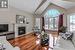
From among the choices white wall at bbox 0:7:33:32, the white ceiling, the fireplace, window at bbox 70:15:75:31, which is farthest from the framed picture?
window at bbox 70:15:75:31

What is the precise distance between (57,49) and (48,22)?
38.1 feet

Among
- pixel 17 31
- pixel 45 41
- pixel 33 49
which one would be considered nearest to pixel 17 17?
pixel 17 31

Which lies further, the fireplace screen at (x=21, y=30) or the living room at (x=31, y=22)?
the fireplace screen at (x=21, y=30)

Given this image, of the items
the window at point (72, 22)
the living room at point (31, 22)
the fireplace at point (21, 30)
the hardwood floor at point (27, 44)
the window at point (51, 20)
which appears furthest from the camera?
the window at point (51, 20)

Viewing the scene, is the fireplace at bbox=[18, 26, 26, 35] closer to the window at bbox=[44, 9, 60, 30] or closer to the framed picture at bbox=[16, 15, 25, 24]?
the framed picture at bbox=[16, 15, 25, 24]

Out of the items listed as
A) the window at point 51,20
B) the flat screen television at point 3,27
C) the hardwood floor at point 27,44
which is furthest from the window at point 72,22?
the window at point 51,20

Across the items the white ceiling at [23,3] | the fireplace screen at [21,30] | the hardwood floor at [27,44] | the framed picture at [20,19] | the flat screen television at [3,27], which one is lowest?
the hardwood floor at [27,44]

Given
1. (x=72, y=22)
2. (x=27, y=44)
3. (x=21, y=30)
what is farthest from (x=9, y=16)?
(x=72, y=22)

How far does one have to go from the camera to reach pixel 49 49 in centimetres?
512

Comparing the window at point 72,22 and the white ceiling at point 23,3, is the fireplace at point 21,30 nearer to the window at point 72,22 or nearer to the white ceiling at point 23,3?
the white ceiling at point 23,3

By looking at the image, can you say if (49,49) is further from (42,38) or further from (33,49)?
(42,38)

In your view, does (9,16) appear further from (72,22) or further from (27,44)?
(72,22)

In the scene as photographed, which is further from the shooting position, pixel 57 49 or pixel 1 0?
pixel 1 0

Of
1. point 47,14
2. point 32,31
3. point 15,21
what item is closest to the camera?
point 15,21
